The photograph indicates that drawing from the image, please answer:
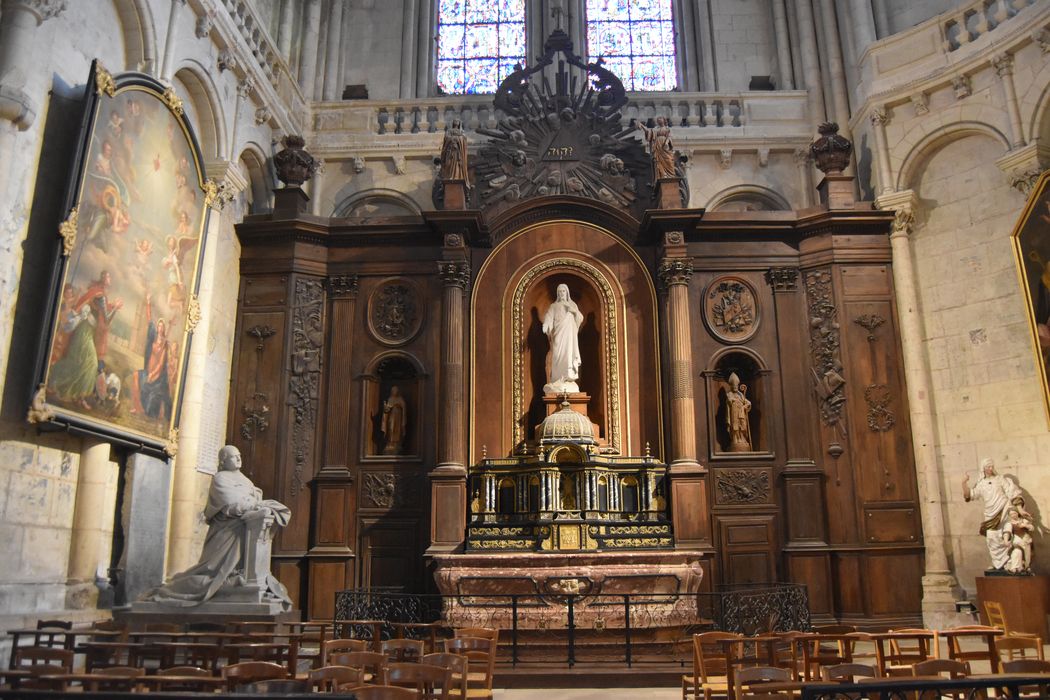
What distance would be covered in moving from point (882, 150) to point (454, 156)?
696 centimetres

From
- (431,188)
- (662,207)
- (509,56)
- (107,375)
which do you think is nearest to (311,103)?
(431,188)

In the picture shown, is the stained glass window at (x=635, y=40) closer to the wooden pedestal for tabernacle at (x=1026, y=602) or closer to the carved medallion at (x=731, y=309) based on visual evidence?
the carved medallion at (x=731, y=309)

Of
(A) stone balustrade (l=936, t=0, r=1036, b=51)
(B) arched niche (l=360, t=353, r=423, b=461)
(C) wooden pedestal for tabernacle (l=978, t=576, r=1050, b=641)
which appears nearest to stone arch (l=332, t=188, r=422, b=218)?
(B) arched niche (l=360, t=353, r=423, b=461)

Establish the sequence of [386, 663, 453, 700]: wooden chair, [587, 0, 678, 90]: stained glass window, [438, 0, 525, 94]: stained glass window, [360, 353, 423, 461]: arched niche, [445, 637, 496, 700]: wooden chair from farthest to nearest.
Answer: [438, 0, 525, 94]: stained glass window
[587, 0, 678, 90]: stained glass window
[360, 353, 423, 461]: arched niche
[445, 637, 496, 700]: wooden chair
[386, 663, 453, 700]: wooden chair

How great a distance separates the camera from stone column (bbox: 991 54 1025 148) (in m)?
13.0

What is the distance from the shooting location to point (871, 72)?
15.2 meters

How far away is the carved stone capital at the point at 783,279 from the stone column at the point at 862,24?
450 cm

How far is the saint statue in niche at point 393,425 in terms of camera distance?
1403 cm

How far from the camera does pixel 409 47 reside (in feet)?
61.2

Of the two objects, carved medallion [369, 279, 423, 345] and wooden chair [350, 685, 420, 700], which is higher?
carved medallion [369, 279, 423, 345]

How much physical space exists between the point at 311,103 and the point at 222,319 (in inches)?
225

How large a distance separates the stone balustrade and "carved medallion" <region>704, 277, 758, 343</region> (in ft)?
16.2

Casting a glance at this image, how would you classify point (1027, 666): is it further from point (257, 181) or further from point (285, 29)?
point (285, 29)

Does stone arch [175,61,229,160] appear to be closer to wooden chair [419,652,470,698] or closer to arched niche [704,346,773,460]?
arched niche [704,346,773,460]
